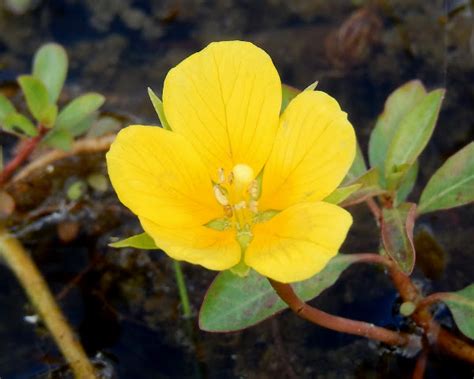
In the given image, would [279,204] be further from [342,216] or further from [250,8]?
[250,8]

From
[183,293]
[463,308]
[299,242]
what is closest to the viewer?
[299,242]

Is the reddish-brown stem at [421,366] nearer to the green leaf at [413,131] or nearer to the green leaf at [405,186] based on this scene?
the green leaf at [405,186]

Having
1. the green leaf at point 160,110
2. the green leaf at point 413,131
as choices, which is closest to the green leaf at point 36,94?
the green leaf at point 160,110

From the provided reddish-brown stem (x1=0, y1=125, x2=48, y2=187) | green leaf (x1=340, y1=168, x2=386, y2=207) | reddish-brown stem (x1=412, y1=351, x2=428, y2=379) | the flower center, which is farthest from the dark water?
the flower center

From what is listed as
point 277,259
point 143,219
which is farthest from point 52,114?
point 277,259

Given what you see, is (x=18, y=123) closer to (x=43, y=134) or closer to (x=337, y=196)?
(x=43, y=134)

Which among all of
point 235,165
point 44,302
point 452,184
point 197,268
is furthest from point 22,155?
point 452,184

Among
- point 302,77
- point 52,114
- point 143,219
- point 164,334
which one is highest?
point 143,219

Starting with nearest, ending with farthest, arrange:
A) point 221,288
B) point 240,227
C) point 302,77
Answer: point 240,227 < point 221,288 < point 302,77
